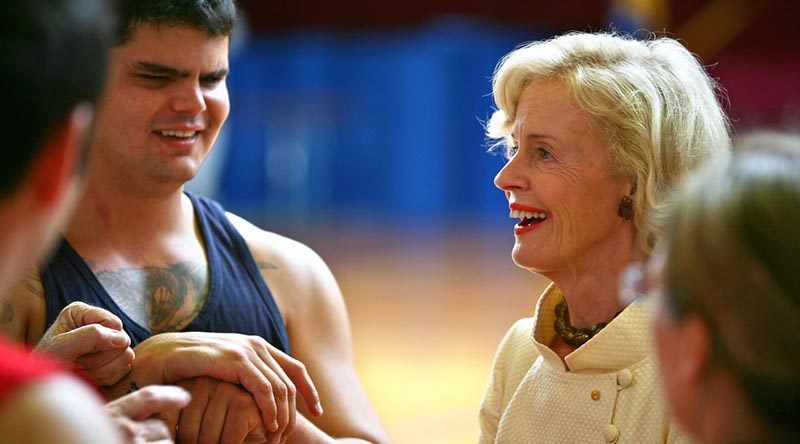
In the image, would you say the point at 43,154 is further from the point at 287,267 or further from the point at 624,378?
the point at 287,267

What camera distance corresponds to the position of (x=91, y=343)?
72.0 inches

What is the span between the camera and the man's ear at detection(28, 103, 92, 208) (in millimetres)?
906

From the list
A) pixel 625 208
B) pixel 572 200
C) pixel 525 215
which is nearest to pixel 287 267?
pixel 525 215

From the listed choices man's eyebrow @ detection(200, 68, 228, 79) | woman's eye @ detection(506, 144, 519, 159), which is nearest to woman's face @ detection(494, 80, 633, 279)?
woman's eye @ detection(506, 144, 519, 159)

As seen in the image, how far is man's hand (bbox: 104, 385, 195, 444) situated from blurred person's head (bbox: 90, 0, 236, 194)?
1046 millimetres

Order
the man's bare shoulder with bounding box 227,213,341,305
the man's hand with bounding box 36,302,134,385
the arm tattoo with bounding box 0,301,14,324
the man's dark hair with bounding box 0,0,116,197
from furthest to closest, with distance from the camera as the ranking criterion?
1. the man's bare shoulder with bounding box 227,213,341,305
2. the arm tattoo with bounding box 0,301,14,324
3. the man's hand with bounding box 36,302,134,385
4. the man's dark hair with bounding box 0,0,116,197

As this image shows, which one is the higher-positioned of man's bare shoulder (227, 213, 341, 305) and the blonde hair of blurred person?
the blonde hair of blurred person

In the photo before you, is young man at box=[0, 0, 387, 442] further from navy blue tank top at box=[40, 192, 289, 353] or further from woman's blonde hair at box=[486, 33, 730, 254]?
woman's blonde hair at box=[486, 33, 730, 254]

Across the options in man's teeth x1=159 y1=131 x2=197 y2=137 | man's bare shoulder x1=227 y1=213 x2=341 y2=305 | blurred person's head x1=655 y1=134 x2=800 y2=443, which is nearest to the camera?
blurred person's head x1=655 y1=134 x2=800 y2=443

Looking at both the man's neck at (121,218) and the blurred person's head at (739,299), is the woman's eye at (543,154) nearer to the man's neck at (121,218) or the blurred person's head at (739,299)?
the man's neck at (121,218)

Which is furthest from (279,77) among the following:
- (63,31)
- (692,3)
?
(63,31)

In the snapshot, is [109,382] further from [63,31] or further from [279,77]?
[279,77]

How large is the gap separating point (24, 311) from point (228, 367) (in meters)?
0.56

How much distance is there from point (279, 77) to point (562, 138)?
1260 centimetres
